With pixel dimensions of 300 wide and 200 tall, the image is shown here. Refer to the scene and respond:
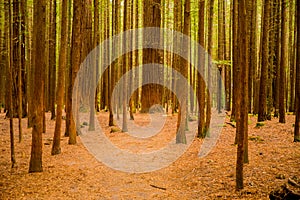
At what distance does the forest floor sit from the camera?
6180 millimetres

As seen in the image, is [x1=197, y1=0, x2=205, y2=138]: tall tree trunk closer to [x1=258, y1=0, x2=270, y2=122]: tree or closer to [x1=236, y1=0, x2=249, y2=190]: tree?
[x1=258, y1=0, x2=270, y2=122]: tree

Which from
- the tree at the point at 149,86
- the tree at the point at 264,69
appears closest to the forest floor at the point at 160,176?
the tree at the point at 264,69

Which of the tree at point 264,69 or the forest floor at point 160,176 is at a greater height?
the tree at point 264,69

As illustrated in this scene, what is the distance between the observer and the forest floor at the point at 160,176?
20.3ft

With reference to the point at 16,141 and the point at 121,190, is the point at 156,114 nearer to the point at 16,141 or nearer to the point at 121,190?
the point at 16,141

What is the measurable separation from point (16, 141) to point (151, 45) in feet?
43.2

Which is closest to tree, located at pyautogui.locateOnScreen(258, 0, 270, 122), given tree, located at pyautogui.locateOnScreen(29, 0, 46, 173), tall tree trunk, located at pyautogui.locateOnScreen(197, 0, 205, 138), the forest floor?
tall tree trunk, located at pyautogui.locateOnScreen(197, 0, 205, 138)

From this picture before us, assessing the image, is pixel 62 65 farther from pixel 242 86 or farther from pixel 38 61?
pixel 242 86

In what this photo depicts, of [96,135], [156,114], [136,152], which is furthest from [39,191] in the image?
[156,114]

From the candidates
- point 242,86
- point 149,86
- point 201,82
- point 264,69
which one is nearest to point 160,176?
point 242,86

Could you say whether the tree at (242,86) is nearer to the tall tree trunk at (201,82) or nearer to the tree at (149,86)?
the tall tree trunk at (201,82)

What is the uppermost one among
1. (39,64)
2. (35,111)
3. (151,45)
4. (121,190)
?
(151,45)

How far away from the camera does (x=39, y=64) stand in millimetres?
7297

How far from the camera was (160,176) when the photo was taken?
25.6 ft
